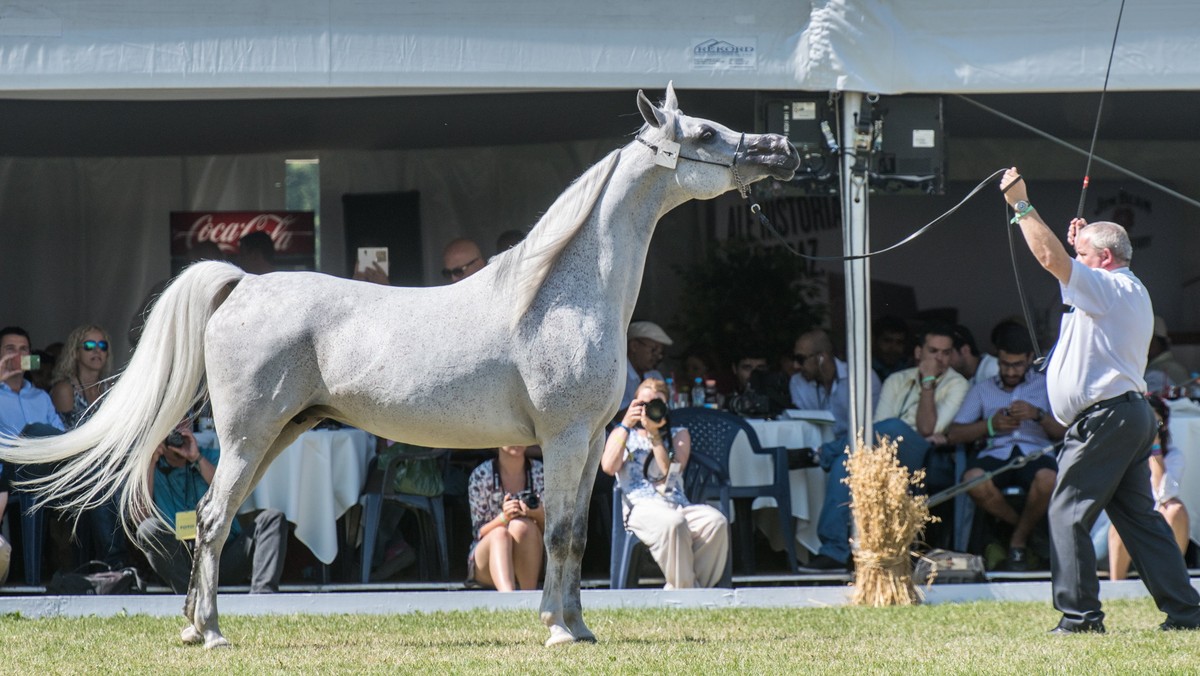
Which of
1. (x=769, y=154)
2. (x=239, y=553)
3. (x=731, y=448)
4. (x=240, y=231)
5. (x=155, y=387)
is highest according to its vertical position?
(x=240, y=231)

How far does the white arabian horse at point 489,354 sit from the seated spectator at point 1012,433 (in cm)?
356

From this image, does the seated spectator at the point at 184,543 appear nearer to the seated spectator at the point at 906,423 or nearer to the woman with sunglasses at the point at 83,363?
the woman with sunglasses at the point at 83,363

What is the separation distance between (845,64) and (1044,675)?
3432 millimetres

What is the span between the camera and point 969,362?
31.3 feet

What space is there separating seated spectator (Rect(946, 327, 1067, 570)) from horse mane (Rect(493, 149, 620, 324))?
3802 millimetres

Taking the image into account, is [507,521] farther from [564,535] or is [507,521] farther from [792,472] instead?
[564,535]

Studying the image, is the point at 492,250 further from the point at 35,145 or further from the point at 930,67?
the point at 930,67

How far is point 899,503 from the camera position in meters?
6.79

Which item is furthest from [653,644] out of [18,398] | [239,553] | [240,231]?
[240,231]

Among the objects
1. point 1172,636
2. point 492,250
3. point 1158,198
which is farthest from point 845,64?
point 1158,198

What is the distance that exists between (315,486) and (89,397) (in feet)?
5.33

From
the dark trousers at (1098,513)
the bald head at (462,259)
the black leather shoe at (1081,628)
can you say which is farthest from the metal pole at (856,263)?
the bald head at (462,259)

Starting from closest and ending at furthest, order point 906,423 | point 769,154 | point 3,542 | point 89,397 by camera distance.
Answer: point 769,154
point 3,542
point 89,397
point 906,423

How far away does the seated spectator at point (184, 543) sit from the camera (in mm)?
6996
